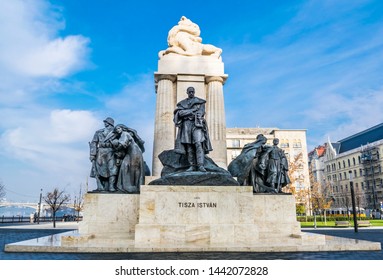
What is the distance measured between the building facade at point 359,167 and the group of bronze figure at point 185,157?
71243 millimetres

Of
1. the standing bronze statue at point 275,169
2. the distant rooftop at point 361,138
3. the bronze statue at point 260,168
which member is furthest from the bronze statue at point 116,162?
the distant rooftop at point 361,138

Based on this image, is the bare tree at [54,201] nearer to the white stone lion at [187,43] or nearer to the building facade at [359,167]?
the white stone lion at [187,43]

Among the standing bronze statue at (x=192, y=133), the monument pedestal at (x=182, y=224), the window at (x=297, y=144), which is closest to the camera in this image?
the monument pedestal at (x=182, y=224)

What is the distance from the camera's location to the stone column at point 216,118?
1692 centimetres

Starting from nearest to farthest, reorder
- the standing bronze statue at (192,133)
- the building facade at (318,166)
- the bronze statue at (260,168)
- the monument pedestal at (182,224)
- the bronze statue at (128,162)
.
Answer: the monument pedestal at (182,224)
the standing bronze statue at (192,133)
the bronze statue at (128,162)
the bronze statue at (260,168)
the building facade at (318,166)

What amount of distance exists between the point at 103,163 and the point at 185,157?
3.27 metres

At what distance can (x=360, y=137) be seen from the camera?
334ft

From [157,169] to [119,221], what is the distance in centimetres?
436

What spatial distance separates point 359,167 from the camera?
96.2 metres

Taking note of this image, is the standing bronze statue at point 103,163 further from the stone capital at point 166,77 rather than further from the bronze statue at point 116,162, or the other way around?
the stone capital at point 166,77

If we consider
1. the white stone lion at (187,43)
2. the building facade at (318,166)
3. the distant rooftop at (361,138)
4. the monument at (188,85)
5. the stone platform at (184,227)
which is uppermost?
the distant rooftop at (361,138)

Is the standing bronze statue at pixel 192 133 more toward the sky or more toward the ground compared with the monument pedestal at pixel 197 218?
more toward the sky

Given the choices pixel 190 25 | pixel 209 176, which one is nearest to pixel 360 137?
pixel 190 25

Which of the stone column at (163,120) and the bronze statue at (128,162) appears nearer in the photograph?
the bronze statue at (128,162)
